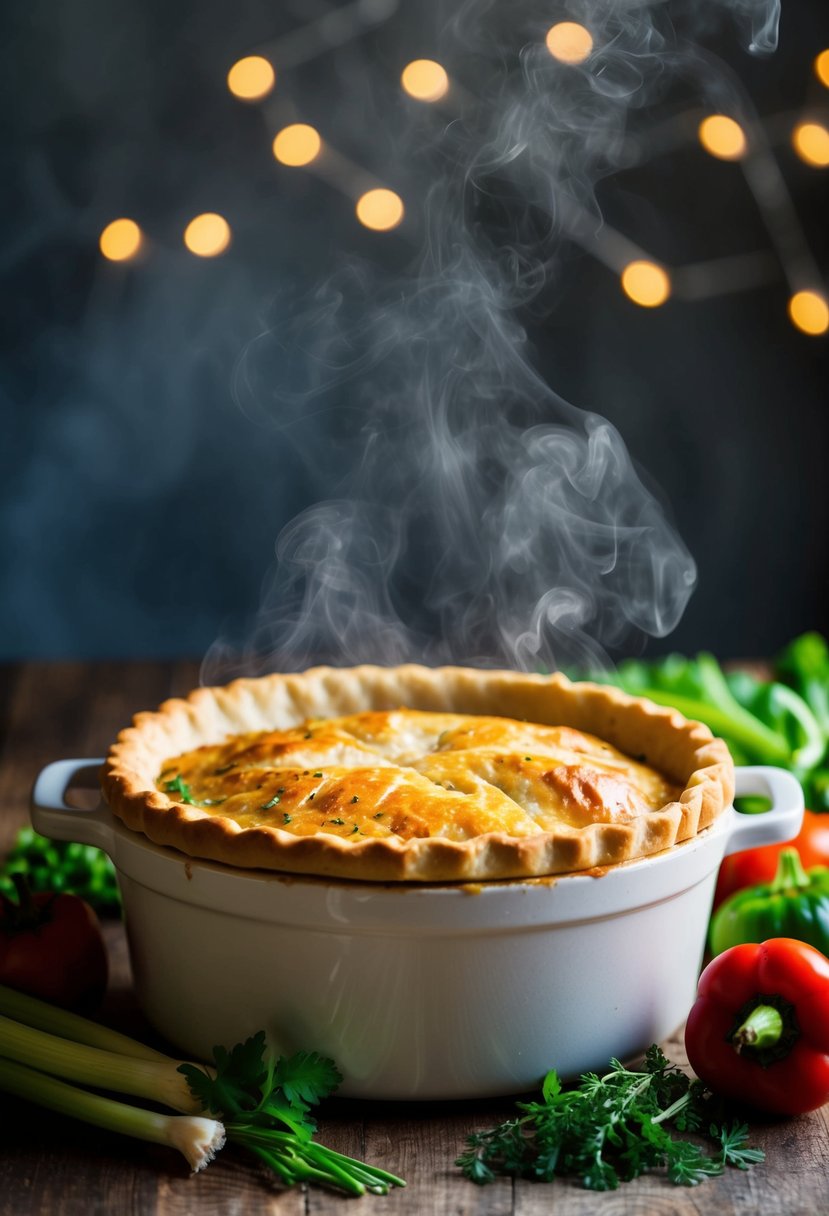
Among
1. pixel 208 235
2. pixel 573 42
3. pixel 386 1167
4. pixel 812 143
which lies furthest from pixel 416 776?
pixel 812 143

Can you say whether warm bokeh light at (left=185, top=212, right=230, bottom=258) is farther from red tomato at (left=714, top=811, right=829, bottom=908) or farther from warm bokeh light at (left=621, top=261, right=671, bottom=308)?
red tomato at (left=714, top=811, right=829, bottom=908)

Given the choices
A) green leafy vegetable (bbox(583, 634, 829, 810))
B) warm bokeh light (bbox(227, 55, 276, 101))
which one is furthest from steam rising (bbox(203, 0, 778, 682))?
green leafy vegetable (bbox(583, 634, 829, 810))

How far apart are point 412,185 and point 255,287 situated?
0.81 meters

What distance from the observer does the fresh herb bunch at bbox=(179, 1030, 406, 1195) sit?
207cm

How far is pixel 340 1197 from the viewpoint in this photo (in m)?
2.05

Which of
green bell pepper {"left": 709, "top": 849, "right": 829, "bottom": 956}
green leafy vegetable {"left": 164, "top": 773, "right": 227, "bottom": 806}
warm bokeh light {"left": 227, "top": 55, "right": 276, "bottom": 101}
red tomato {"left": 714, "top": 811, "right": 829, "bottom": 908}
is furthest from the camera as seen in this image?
warm bokeh light {"left": 227, "top": 55, "right": 276, "bottom": 101}

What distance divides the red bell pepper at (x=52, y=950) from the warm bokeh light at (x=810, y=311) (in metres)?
3.85

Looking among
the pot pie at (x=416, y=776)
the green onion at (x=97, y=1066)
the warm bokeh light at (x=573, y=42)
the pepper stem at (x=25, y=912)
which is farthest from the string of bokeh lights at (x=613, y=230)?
the green onion at (x=97, y=1066)

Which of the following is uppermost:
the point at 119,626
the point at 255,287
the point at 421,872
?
the point at 255,287

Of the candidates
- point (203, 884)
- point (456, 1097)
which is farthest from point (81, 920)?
point (456, 1097)

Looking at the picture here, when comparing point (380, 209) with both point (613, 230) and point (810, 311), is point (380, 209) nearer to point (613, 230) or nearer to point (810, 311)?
point (613, 230)

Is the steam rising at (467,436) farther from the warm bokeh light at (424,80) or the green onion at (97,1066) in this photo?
the green onion at (97,1066)

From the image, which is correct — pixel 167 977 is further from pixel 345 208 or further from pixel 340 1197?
pixel 345 208

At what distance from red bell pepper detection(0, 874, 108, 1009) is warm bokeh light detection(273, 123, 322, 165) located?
3.83 metres
